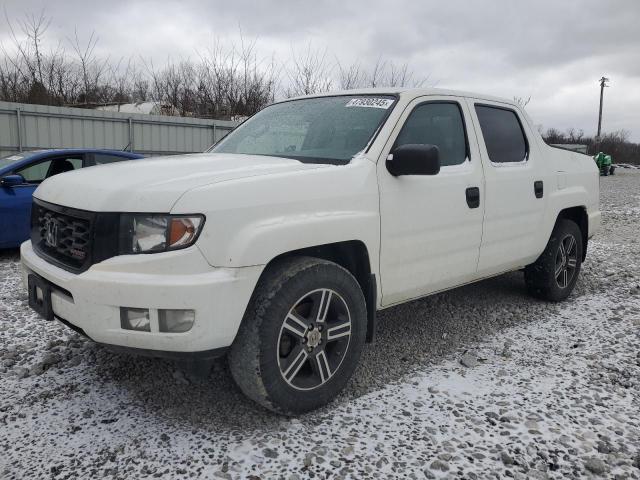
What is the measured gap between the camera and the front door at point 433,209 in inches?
123

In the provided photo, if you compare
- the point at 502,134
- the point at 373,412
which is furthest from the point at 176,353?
the point at 502,134

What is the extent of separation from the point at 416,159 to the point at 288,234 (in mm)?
874

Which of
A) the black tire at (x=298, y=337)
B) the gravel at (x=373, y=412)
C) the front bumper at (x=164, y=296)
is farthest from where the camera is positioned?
the black tire at (x=298, y=337)

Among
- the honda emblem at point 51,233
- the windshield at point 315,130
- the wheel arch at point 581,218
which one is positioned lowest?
the wheel arch at point 581,218

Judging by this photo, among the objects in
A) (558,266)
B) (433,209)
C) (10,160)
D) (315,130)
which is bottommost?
(558,266)

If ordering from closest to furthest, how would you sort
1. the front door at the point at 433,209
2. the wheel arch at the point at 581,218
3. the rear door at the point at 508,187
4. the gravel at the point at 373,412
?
the gravel at the point at 373,412 → the front door at the point at 433,209 → the rear door at the point at 508,187 → the wheel arch at the point at 581,218

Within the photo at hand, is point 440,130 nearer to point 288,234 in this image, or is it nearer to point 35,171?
point 288,234

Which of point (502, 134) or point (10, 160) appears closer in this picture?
point (502, 134)

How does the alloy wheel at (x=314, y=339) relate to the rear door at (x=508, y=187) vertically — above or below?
below

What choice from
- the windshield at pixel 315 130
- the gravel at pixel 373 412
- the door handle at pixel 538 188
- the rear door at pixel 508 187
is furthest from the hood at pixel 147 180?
the door handle at pixel 538 188

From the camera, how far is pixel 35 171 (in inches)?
258

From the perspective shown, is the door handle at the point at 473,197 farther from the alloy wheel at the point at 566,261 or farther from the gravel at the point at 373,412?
the alloy wheel at the point at 566,261

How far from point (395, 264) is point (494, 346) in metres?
1.21

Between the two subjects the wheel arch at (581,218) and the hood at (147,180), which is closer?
the hood at (147,180)
